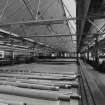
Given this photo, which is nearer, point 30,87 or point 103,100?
point 30,87

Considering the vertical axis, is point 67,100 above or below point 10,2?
below

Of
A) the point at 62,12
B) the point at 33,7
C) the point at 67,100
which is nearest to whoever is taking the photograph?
the point at 67,100

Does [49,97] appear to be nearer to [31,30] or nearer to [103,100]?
[103,100]

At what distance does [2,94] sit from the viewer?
6.16 feet

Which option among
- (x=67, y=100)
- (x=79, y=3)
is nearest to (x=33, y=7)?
(x=79, y=3)

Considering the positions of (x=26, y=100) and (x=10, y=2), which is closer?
(x=26, y=100)

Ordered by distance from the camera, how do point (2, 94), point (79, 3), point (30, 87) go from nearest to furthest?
1. point (2, 94)
2. point (30, 87)
3. point (79, 3)

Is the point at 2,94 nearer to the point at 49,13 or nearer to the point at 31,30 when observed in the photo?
the point at 49,13

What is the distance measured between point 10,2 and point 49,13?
4.78ft

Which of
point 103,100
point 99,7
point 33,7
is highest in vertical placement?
point 33,7

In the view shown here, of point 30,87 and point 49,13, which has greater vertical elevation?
point 49,13

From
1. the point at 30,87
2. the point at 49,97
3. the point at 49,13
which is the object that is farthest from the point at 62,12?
the point at 49,97

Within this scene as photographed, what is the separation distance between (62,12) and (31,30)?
242 centimetres

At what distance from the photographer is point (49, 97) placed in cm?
166
